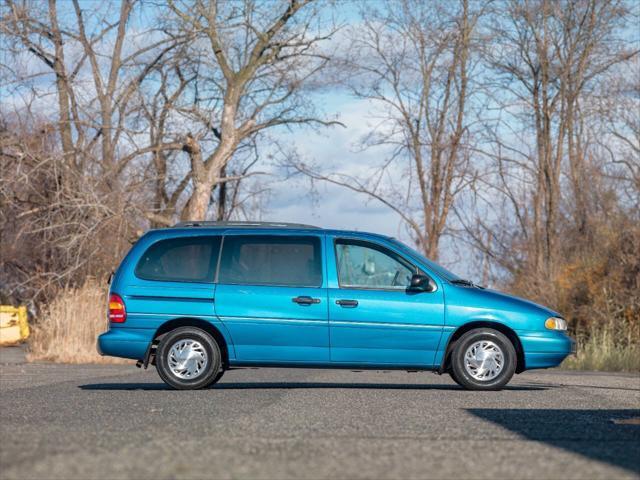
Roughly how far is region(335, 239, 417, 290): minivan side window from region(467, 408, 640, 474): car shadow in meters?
3.13

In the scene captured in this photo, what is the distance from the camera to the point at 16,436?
7551 millimetres

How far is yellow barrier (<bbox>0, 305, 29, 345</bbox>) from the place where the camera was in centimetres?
2933

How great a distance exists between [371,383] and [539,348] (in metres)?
2.29

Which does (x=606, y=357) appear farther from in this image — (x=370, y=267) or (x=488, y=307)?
(x=370, y=267)

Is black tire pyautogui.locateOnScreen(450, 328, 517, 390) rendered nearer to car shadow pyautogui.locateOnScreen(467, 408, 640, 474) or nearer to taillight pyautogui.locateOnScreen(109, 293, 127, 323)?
car shadow pyautogui.locateOnScreen(467, 408, 640, 474)

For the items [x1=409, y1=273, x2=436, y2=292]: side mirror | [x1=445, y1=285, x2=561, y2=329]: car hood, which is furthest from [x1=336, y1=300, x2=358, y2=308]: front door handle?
[x1=445, y1=285, x2=561, y2=329]: car hood

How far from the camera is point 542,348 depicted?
12844mm

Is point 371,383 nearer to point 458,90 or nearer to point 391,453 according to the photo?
point 391,453

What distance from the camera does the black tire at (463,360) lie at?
41.2 feet

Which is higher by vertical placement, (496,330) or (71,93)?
(71,93)

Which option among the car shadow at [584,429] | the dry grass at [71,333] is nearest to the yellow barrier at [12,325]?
the dry grass at [71,333]

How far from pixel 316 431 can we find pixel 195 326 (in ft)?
16.4

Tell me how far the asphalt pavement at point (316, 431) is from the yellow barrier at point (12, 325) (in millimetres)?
16058

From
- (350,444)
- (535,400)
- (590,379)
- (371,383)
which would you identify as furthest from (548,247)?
(350,444)
